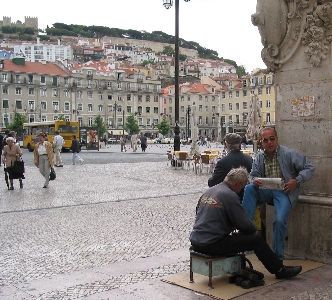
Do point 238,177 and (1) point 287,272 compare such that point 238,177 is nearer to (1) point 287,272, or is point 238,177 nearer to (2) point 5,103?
(1) point 287,272

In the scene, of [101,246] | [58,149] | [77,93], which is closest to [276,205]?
[101,246]

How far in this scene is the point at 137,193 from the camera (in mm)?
12680

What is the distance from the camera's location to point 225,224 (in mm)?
4660

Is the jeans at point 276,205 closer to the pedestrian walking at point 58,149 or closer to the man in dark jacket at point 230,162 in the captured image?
the man in dark jacket at point 230,162

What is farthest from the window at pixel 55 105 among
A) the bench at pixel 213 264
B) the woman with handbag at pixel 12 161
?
the bench at pixel 213 264

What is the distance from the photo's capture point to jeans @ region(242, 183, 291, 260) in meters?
5.23

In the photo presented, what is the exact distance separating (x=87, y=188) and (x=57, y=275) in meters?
8.67

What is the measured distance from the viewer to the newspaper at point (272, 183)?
5.13 metres

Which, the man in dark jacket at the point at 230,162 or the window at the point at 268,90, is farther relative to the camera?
the window at the point at 268,90

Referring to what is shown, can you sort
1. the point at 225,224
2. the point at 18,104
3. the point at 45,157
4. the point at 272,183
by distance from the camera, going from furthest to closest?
1. the point at 18,104
2. the point at 45,157
3. the point at 272,183
4. the point at 225,224

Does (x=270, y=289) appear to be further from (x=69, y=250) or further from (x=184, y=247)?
(x=69, y=250)

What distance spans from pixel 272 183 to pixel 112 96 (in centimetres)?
9452

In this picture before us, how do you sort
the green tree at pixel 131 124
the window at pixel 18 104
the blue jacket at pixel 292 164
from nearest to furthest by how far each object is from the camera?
1. the blue jacket at pixel 292 164
2. the window at pixel 18 104
3. the green tree at pixel 131 124

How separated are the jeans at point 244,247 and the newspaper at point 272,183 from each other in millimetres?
665
